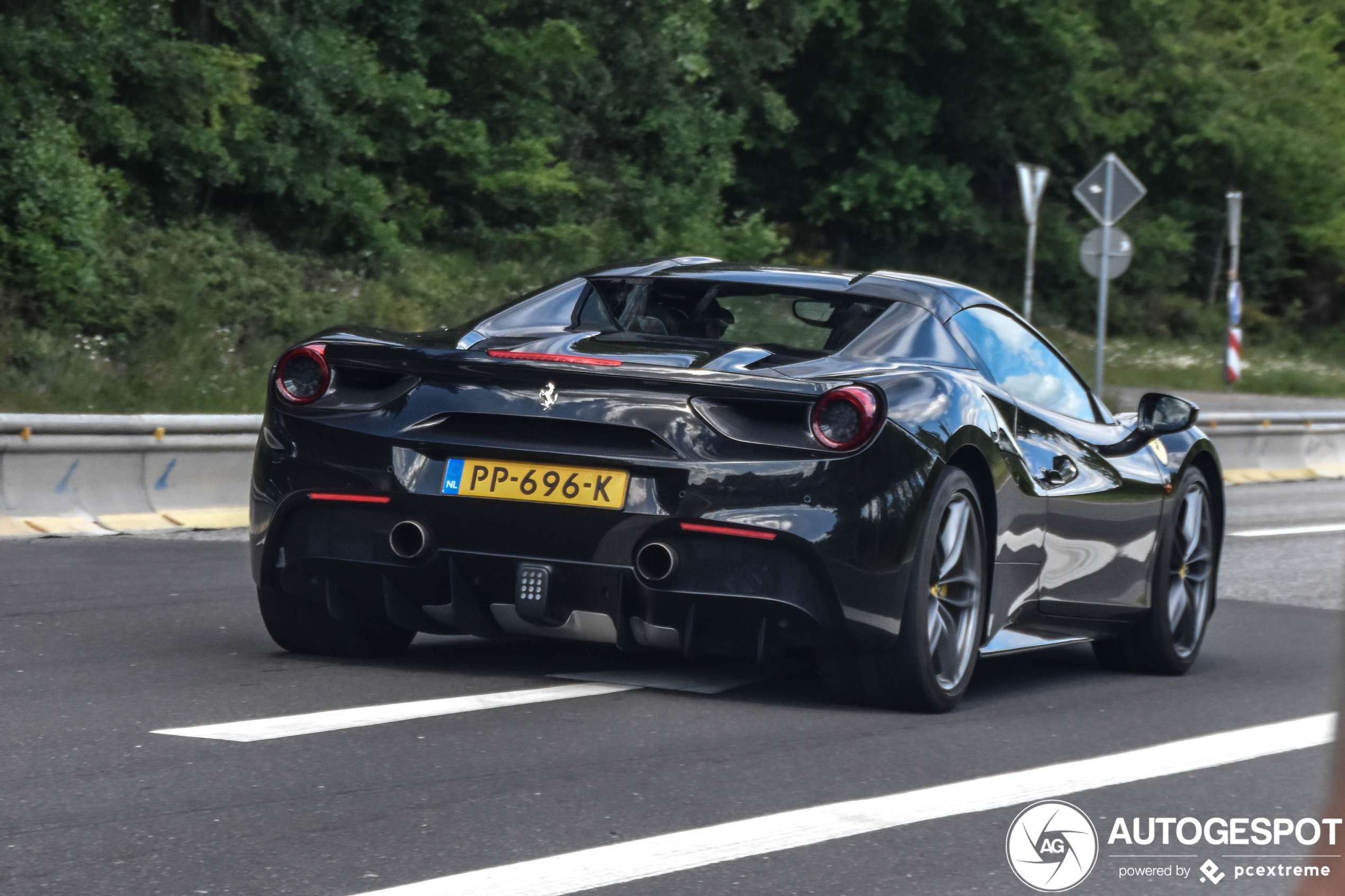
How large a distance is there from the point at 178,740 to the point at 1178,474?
3.98 meters

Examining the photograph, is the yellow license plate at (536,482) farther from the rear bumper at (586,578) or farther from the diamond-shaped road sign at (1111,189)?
the diamond-shaped road sign at (1111,189)

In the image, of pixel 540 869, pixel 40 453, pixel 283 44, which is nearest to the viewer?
pixel 540 869

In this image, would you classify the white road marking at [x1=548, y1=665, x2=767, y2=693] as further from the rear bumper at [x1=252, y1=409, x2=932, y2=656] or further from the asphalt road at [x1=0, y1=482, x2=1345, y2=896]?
the rear bumper at [x1=252, y1=409, x2=932, y2=656]

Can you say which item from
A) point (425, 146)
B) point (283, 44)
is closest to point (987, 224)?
point (425, 146)

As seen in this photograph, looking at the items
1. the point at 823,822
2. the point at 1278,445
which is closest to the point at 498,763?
the point at 823,822

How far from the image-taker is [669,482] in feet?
16.9

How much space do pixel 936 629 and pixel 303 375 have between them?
74.2 inches

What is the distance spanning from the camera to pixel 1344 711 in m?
1.38

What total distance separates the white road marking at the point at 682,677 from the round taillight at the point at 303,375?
107 cm

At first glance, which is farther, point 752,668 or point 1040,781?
point 752,668

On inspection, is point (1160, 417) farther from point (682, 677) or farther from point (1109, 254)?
point (1109, 254)

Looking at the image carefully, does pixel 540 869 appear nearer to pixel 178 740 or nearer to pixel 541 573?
pixel 178 740

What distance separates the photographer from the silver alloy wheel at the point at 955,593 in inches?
215

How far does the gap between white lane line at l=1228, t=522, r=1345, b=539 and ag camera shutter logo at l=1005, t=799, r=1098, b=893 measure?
32.3 feet
